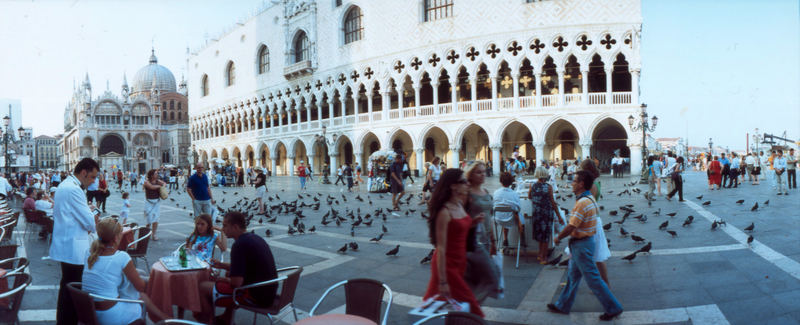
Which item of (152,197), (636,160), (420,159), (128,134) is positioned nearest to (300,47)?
(420,159)

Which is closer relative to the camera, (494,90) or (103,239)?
(103,239)

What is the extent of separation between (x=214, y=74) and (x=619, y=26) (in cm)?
4300

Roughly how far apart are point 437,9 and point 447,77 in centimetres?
470

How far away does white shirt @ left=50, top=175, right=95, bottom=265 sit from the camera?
395 cm

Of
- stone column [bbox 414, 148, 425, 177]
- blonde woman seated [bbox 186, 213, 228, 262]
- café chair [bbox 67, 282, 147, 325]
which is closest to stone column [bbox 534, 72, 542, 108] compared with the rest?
stone column [bbox 414, 148, 425, 177]

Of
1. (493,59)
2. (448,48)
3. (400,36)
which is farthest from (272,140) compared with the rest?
(493,59)

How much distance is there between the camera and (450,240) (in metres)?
3.16

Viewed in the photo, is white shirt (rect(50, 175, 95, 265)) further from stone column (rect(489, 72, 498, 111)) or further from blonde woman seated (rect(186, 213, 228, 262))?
stone column (rect(489, 72, 498, 111))

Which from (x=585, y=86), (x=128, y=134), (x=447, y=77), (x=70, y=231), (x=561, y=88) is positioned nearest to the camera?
(x=70, y=231)

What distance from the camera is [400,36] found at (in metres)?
31.4

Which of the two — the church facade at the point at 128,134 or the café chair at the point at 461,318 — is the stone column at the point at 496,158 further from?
the church facade at the point at 128,134

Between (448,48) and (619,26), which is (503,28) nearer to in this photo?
(448,48)

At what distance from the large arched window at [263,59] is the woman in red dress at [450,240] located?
43960mm

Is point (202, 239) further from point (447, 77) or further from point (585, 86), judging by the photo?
point (447, 77)
